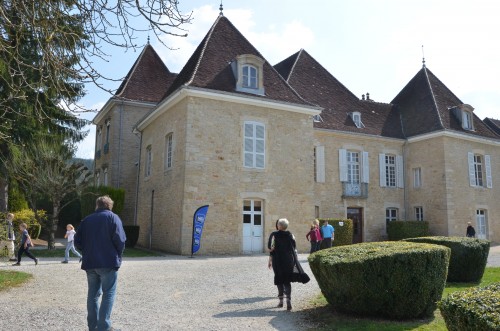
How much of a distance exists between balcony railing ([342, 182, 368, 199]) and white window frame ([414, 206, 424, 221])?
314 cm

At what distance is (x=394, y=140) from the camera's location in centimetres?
2467

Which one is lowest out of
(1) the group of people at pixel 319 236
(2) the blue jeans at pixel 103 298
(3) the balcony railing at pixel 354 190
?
(2) the blue jeans at pixel 103 298

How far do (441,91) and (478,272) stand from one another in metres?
19.1

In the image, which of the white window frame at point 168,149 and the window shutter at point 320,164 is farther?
the window shutter at point 320,164

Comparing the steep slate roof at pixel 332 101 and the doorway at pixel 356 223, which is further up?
the steep slate roof at pixel 332 101

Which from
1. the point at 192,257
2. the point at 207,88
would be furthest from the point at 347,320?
the point at 207,88

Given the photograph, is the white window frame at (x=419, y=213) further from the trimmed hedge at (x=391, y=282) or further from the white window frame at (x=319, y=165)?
the trimmed hedge at (x=391, y=282)

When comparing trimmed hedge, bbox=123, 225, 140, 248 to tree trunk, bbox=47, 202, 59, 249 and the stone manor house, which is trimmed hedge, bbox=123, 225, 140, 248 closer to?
the stone manor house

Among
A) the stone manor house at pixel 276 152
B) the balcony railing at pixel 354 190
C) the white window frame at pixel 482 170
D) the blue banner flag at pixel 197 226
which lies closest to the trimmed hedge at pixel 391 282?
the blue banner flag at pixel 197 226

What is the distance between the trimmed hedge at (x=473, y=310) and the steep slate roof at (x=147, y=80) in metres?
21.7

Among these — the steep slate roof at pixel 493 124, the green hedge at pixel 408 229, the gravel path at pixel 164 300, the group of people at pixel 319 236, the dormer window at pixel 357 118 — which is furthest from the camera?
the steep slate roof at pixel 493 124

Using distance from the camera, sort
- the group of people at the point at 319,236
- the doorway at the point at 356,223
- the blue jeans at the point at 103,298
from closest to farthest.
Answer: the blue jeans at the point at 103,298, the group of people at the point at 319,236, the doorway at the point at 356,223

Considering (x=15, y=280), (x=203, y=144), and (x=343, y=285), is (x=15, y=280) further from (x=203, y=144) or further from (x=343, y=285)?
(x=203, y=144)

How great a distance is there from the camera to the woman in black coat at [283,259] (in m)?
7.23
